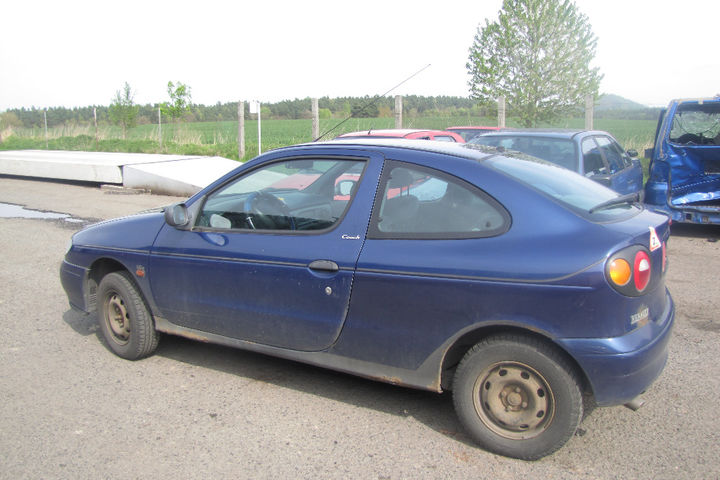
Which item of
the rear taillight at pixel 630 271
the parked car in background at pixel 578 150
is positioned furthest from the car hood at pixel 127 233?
the parked car in background at pixel 578 150

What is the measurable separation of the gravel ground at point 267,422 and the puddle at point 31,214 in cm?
589

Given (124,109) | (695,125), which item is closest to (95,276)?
(695,125)

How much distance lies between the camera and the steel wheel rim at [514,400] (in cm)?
299

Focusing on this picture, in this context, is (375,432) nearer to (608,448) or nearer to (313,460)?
(313,460)

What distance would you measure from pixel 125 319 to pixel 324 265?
194 cm

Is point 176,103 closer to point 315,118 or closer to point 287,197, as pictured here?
point 315,118

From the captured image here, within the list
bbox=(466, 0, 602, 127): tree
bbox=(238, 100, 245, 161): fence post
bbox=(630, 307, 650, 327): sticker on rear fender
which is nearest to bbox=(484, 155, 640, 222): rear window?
bbox=(630, 307, 650, 327): sticker on rear fender

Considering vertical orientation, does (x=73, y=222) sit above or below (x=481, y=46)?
below

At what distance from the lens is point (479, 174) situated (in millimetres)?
3227

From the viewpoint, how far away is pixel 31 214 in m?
11.1

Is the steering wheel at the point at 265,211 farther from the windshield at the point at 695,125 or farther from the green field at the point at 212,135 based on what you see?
the green field at the point at 212,135

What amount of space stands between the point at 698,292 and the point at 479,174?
3.94 metres

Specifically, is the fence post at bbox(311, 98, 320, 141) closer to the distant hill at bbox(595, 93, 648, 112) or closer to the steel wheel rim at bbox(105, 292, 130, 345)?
the distant hill at bbox(595, 93, 648, 112)

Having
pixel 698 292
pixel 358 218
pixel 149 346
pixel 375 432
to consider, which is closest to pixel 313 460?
pixel 375 432
